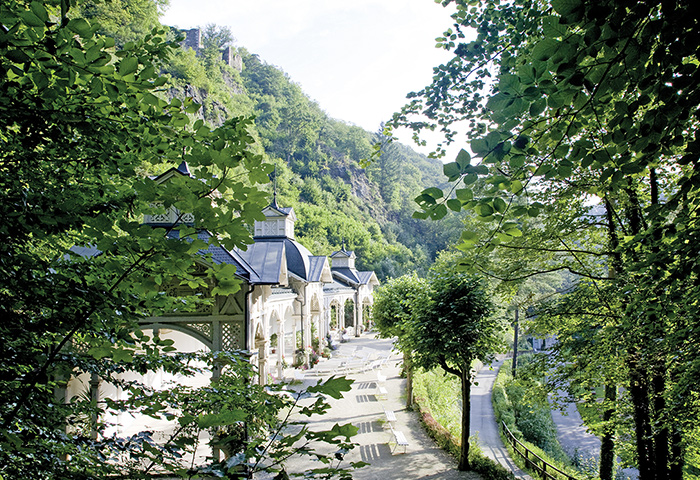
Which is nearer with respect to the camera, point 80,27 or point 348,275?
point 80,27

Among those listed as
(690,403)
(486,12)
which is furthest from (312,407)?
(690,403)

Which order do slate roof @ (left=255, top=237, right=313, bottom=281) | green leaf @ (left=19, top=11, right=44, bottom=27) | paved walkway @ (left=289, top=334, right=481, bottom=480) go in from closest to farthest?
1. green leaf @ (left=19, top=11, right=44, bottom=27)
2. paved walkway @ (left=289, top=334, right=481, bottom=480)
3. slate roof @ (left=255, top=237, right=313, bottom=281)

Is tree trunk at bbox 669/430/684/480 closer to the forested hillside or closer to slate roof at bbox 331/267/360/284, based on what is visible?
slate roof at bbox 331/267/360/284

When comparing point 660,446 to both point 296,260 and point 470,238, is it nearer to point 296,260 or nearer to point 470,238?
point 470,238

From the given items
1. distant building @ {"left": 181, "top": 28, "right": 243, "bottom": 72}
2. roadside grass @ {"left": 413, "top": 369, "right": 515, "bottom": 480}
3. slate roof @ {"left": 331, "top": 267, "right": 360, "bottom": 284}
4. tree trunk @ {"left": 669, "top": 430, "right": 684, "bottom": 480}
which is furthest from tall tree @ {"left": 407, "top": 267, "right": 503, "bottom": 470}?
distant building @ {"left": 181, "top": 28, "right": 243, "bottom": 72}

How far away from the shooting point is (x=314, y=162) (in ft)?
227

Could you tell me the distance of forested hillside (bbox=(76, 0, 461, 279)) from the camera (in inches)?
1689

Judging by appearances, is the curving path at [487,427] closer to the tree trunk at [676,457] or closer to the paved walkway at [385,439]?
the paved walkway at [385,439]

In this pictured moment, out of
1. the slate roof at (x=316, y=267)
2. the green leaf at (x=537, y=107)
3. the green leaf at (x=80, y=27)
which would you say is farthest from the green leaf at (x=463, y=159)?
the slate roof at (x=316, y=267)

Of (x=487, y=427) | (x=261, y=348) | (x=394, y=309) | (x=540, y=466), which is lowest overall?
(x=487, y=427)

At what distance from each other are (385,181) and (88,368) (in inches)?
3120

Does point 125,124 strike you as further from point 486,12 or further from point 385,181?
point 385,181

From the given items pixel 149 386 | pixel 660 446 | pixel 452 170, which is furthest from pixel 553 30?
pixel 149 386

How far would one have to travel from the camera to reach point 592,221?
7059mm
